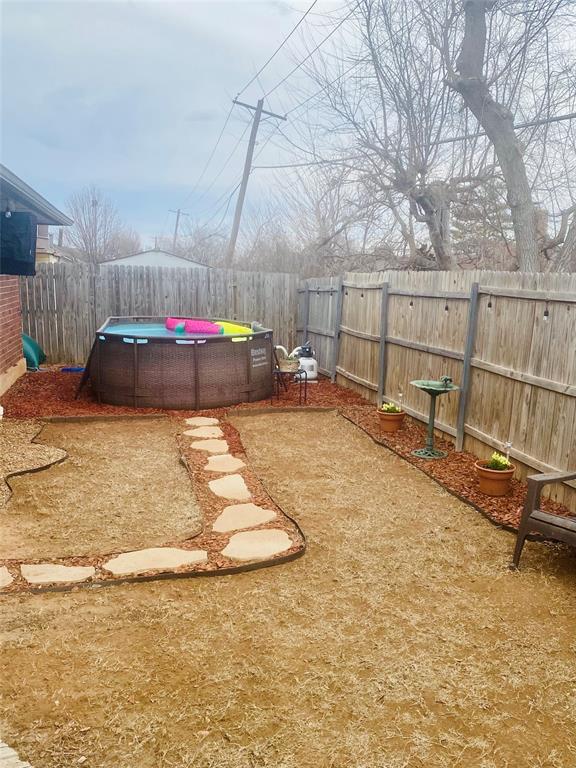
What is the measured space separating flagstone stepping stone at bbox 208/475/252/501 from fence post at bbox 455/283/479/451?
7.64ft

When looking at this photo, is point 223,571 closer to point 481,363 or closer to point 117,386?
point 481,363

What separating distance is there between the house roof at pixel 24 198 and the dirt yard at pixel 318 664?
439 centimetres

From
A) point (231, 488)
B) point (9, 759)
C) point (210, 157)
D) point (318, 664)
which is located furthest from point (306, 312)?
point (210, 157)

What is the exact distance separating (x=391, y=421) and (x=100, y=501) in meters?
3.43

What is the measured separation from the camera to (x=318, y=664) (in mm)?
2367

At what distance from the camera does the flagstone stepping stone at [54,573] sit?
2.95 m

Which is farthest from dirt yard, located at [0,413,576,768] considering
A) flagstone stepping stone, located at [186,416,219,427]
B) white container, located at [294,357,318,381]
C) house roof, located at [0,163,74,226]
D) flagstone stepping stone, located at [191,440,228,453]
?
white container, located at [294,357,318,381]

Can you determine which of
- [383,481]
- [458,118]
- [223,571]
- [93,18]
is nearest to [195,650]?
[223,571]

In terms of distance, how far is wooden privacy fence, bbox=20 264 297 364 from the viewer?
33.3 ft

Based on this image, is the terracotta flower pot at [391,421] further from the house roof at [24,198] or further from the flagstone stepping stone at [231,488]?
the house roof at [24,198]

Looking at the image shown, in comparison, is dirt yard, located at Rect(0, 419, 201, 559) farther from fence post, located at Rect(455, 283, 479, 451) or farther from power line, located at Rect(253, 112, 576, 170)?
power line, located at Rect(253, 112, 576, 170)

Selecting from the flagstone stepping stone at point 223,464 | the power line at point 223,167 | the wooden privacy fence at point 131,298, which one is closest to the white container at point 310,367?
the wooden privacy fence at point 131,298

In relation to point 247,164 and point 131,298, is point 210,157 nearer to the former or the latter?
point 247,164

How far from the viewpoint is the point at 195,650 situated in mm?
2439
